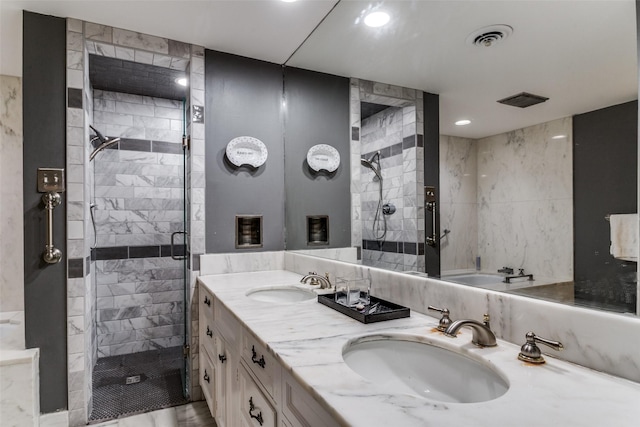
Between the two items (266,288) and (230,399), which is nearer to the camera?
(230,399)

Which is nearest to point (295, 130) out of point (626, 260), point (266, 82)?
point (266, 82)

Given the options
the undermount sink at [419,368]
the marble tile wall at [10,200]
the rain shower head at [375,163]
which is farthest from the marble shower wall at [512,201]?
the marble tile wall at [10,200]

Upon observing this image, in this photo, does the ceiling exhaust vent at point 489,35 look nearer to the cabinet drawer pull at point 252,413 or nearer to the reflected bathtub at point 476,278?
the reflected bathtub at point 476,278

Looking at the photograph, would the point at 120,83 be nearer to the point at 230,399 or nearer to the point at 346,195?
the point at 346,195

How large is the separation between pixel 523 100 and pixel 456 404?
0.86m

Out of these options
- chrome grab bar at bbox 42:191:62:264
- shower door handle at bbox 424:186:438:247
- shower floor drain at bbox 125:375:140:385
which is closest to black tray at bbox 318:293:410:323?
shower door handle at bbox 424:186:438:247

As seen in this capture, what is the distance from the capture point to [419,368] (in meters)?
1.08

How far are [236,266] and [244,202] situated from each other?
1.51ft

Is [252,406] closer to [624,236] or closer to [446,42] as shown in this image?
[624,236]

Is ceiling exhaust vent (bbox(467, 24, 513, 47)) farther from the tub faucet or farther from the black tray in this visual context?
the black tray

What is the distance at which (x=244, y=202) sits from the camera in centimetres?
Answer: 257

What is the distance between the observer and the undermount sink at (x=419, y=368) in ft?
3.06

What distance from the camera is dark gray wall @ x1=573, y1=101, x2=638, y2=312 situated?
0.81 meters

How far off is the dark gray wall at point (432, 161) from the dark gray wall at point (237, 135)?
1437mm
